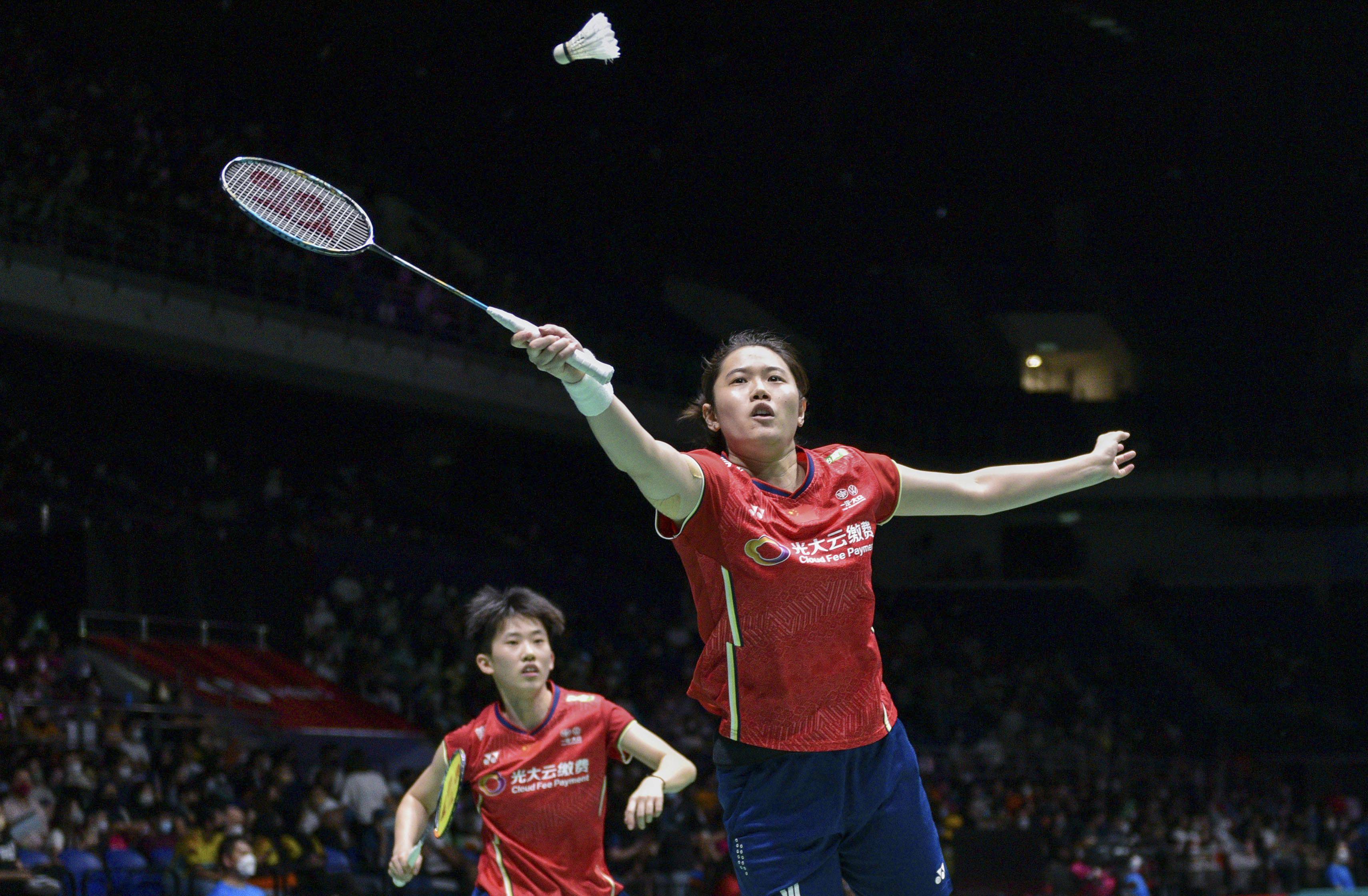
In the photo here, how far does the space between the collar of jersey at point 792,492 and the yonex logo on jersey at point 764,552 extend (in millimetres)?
183

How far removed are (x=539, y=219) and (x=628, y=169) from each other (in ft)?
7.62

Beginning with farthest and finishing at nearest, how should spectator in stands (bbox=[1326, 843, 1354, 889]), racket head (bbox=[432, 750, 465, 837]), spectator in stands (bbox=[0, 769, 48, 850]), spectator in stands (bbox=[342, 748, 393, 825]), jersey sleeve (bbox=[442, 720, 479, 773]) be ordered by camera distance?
spectator in stands (bbox=[1326, 843, 1354, 889]) → spectator in stands (bbox=[342, 748, 393, 825]) → spectator in stands (bbox=[0, 769, 48, 850]) → jersey sleeve (bbox=[442, 720, 479, 773]) → racket head (bbox=[432, 750, 465, 837])

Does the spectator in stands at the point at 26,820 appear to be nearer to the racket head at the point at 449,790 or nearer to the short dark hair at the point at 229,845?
the short dark hair at the point at 229,845

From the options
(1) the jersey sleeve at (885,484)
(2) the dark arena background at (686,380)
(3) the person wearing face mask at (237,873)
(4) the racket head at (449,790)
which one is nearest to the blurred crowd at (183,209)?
(2) the dark arena background at (686,380)

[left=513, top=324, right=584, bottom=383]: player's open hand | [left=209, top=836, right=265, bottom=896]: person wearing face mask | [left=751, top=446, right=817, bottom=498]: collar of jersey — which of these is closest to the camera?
[left=513, top=324, right=584, bottom=383]: player's open hand

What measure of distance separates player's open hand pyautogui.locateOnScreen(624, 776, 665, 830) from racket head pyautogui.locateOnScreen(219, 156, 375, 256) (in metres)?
1.94

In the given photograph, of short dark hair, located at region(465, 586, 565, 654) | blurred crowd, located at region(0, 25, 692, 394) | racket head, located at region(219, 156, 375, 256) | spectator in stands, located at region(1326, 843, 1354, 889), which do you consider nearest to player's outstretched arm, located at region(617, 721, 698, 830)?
short dark hair, located at region(465, 586, 565, 654)

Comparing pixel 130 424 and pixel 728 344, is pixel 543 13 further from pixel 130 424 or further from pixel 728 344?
pixel 728 344

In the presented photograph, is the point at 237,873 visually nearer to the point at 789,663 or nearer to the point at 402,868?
the point at 402,868

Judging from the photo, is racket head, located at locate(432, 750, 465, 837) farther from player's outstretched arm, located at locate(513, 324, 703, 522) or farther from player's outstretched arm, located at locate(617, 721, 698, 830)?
player's outstretched arm, located at locate(513, 324, 703, 522)

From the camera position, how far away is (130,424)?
2278 cm

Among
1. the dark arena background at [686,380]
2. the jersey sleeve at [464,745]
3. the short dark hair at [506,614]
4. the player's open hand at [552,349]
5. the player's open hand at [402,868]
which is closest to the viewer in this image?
the player's open hand at [552,349]

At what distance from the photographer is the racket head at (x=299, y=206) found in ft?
15.5

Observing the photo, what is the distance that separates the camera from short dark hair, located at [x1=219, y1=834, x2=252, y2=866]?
10.3 m
